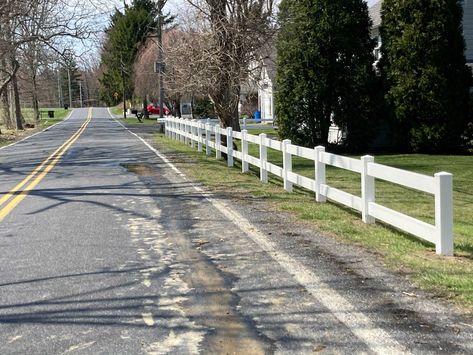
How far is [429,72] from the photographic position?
64.0 feet

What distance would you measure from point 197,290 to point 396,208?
6.35 meters

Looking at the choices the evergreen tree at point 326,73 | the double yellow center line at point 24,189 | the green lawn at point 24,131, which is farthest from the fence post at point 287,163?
the green lawn at point 24,131

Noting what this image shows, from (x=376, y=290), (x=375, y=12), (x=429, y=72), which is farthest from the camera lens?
(x=375, y=12)

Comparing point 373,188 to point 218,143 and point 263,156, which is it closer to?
point 263,156

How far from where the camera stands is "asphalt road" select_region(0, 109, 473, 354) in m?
4.15

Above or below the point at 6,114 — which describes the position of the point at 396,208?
below

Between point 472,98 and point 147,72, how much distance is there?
41.0m

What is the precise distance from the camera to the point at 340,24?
20.6m

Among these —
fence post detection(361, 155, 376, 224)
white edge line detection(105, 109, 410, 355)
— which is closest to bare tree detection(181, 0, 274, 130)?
fence post detection(361, 155, 376, 224)

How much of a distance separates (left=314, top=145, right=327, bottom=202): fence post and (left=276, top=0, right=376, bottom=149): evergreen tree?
434 inches

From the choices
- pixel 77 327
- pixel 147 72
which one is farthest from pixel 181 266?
pixel 147 72

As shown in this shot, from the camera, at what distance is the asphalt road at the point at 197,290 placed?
13.6 feet

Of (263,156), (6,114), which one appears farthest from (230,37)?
(6,114)

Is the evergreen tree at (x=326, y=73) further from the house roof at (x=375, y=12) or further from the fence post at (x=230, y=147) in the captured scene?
the house roof at (x=375, y=12)
